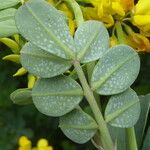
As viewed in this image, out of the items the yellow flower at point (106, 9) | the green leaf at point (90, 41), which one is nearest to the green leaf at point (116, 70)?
the green leaf at point (90, 41)

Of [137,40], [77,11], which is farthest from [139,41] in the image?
[77,11]

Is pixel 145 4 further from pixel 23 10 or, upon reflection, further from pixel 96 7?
pixel 23 10

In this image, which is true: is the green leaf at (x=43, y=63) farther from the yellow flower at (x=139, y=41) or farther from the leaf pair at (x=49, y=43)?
the yellow flower at (x=139, y=41)

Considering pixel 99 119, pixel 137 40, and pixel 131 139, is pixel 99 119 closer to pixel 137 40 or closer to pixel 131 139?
pixel 131 139

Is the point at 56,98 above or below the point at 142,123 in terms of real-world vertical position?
above

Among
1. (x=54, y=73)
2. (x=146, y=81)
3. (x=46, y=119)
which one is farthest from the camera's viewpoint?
(x=46, y=119)

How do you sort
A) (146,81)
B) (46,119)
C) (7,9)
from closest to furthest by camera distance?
(7,9) < (146,81) < (46,119)

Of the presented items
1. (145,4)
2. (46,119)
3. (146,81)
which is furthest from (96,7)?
(46,119)

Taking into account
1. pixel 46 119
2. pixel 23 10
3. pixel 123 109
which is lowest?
pixel 46 119
